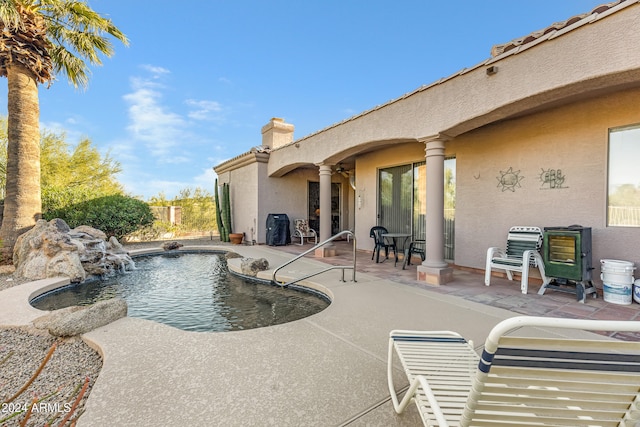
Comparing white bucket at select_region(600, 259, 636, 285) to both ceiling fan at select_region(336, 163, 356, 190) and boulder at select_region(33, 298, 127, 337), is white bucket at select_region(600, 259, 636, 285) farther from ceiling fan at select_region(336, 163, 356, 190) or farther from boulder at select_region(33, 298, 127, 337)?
ceiling fan at select_region(336, 163, 356, 190)

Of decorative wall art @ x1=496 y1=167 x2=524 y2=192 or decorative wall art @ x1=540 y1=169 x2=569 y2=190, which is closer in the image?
decorative wall art @ x1=540 y1=169 x2=569 y2=190

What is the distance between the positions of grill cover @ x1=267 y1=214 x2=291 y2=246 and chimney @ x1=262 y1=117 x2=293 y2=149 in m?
3.10

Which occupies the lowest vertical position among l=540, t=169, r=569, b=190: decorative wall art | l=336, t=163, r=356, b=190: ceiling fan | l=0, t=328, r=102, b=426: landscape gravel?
l=0, t=328, r=102, b=426: landscape gravel

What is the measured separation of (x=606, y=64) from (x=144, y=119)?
18.6 metres

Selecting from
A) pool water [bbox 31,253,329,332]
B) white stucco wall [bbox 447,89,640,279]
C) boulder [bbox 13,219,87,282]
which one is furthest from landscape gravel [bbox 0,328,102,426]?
white stucco wall [bbox 447,89,640,279]

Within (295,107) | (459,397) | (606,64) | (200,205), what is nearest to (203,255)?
(200,205)

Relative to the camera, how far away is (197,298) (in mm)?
5070

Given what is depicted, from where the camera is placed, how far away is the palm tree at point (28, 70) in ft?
23.6

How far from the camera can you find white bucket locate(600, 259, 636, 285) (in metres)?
3.95

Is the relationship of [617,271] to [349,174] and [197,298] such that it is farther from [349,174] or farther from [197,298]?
[349,174]

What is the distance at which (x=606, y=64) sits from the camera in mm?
3264

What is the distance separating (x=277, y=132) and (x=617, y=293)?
10842mm

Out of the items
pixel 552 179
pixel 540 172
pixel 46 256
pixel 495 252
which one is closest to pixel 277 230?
pixel 46 256

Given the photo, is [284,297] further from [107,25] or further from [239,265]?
[107,25]
